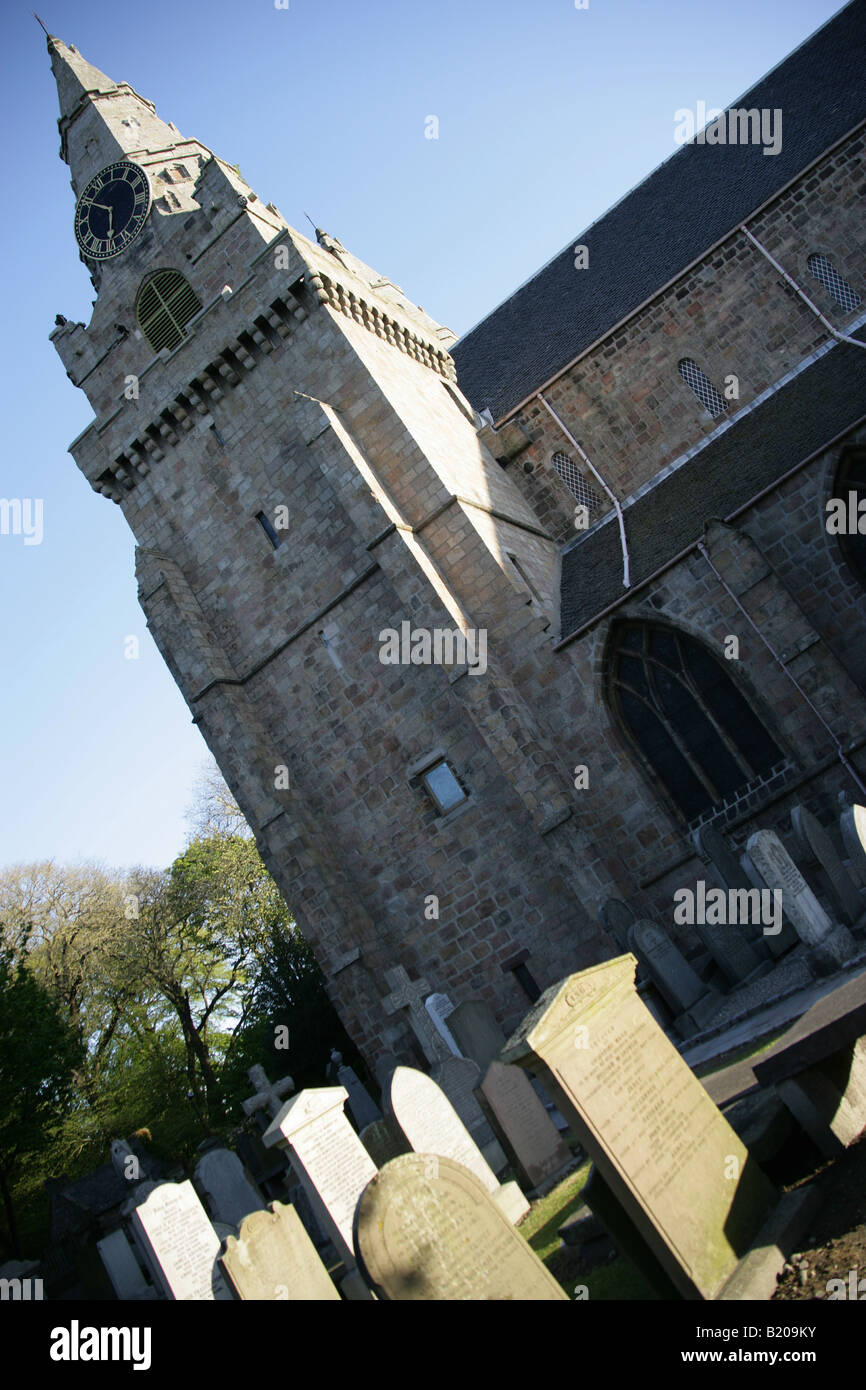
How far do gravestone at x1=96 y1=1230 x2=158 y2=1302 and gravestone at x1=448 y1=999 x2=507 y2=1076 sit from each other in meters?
5.96

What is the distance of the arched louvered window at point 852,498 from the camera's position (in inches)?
602

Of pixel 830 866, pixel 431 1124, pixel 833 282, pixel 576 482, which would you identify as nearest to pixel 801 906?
pixel 830 866

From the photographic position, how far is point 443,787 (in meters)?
17.2

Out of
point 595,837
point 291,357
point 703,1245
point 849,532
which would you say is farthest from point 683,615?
point 703,1245

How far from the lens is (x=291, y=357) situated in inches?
755

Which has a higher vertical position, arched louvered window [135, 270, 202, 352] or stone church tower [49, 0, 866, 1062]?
arched louvered window [135, 270, 202, 352]

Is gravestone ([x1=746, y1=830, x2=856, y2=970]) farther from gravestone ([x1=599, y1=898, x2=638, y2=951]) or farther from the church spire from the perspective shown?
the church spire

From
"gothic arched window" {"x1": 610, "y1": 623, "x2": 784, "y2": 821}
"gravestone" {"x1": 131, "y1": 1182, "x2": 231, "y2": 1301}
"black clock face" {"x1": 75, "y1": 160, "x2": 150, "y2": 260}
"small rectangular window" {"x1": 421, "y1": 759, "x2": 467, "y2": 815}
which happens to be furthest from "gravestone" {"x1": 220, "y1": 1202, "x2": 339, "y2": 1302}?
"black clock face" {"x1": 75, "y1": 160, "x2": 150, "y2": 260}

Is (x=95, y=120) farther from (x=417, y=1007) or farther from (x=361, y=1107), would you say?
(x=361, y=1107)

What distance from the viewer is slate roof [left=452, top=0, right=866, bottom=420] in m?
21.0

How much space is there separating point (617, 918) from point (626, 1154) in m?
8.68
